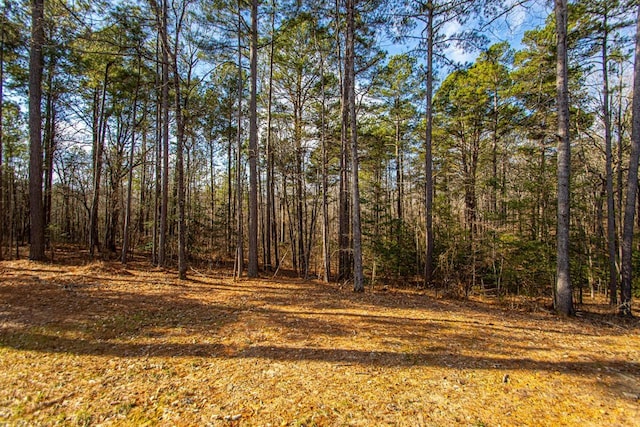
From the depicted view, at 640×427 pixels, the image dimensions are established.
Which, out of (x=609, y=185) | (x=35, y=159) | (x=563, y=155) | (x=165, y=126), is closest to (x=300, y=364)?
(x=563, y=155)

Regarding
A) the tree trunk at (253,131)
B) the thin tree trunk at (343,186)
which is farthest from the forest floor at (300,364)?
the thin tree trunk at (343,186)

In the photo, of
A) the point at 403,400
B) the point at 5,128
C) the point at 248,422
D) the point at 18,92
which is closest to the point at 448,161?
the point at 403,400

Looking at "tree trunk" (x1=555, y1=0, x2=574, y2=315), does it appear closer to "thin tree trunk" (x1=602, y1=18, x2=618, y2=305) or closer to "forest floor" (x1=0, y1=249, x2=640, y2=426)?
"forest floor" (x1=0, y1=249, x2=640, y2=426)

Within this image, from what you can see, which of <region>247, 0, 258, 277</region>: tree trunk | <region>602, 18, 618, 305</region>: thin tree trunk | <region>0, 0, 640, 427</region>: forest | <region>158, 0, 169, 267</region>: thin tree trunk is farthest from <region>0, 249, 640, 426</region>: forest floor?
<region>158, 0, 169, 267</region>: thin tree trunk

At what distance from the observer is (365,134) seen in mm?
13289

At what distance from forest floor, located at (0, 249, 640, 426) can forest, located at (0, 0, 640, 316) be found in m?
2.62

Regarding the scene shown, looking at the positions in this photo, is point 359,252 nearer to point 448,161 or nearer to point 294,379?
point 294,379

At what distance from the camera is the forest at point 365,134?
25.0 feet

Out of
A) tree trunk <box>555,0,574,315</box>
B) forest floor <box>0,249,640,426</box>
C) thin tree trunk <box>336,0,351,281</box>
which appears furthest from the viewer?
thin tree trunk <box>336,0,351,281</box>

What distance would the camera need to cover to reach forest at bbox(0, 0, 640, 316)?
7.61 m

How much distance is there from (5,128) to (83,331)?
52.8 feet

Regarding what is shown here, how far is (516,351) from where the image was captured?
3910 millimetres

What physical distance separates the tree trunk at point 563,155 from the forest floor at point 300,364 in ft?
2.47

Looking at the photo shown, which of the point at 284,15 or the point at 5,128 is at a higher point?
the point at 284,15
